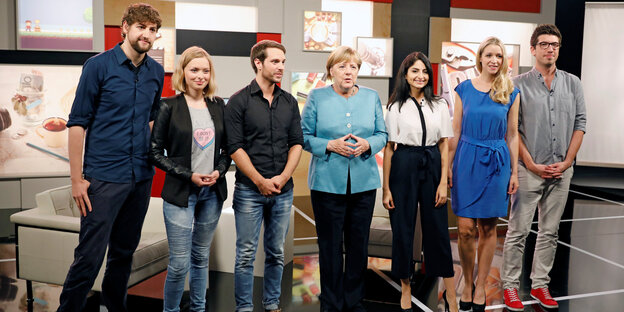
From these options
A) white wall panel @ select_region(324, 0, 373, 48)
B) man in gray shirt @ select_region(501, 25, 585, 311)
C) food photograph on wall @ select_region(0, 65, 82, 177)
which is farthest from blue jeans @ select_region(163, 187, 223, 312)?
white wall panel @ select_region(324, 0, 373, 48)

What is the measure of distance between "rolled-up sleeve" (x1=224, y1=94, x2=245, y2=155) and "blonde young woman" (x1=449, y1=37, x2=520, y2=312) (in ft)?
4.59

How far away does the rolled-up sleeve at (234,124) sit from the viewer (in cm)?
301

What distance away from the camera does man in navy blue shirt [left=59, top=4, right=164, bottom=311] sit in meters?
2.69

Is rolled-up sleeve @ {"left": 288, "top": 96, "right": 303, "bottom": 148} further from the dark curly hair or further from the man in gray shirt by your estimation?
the man in gray shirt

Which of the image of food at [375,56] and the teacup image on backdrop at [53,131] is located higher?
the image of food at [375,56]

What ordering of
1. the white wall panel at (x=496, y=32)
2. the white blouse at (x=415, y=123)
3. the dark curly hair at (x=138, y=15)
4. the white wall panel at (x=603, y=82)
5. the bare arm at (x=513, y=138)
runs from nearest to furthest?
the dark curly hair at (x=138, y=15)
the white blouse at (x=415, y=123)
the bare arm at (x=513, y=138)
the white wall panel at (x=496, y=32)
the white wall panel at (x=603, y=82)

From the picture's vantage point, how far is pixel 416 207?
3289mm

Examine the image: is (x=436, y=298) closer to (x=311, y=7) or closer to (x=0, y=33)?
(x=311, y=7)

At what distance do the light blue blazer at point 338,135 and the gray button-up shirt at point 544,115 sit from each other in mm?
1077

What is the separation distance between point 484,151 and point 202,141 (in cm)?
174

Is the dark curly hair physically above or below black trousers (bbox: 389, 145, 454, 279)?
above

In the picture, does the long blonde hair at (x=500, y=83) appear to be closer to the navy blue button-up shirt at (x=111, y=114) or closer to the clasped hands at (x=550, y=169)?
the clasped hands at (x=550, y=169)

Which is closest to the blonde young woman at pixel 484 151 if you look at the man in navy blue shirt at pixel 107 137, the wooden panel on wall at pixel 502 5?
the man in navy blue shirt at pixel 107 137

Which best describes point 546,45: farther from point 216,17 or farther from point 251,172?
point 216,17
